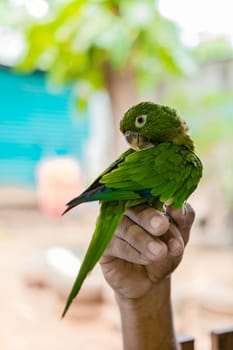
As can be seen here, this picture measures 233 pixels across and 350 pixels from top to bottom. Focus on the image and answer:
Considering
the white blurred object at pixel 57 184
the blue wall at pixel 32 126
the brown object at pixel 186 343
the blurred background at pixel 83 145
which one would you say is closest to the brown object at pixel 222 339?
the brown object at pixel 186 343

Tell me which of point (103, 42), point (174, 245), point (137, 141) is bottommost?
point (174, 245)

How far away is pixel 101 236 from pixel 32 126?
2937 mm

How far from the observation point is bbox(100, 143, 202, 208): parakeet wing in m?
0.45

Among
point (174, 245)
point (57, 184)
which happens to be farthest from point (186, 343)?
point (57, 184)

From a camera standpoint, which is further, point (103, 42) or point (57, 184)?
point (57, 184)

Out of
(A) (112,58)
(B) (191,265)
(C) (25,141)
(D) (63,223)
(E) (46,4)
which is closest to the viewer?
(A) (112,58)

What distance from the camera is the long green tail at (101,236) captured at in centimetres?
41

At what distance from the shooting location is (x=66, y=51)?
178cm

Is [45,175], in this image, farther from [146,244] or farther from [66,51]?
[146,244]

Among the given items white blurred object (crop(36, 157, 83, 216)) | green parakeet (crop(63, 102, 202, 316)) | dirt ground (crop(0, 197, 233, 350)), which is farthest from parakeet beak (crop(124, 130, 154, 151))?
white blurred object (crop(36, 157, 83, 216))

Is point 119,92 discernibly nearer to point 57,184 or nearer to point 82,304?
point 82,304

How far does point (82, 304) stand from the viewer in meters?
1.65

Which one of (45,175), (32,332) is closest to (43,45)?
(32,332)

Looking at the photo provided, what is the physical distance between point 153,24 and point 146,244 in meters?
1.39
